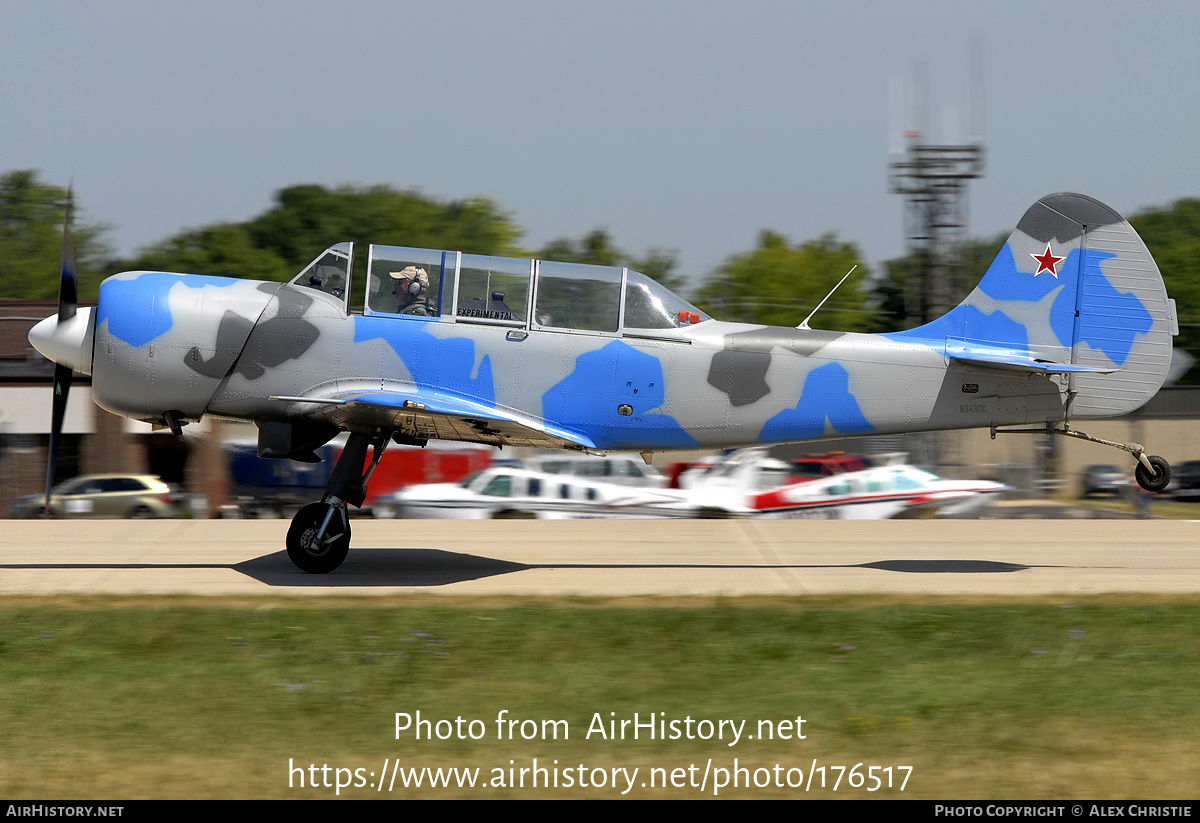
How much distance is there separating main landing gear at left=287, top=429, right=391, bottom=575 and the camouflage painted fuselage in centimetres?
50

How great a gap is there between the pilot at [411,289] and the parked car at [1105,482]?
2394 cm

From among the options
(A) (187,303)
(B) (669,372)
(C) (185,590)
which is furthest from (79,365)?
(B) (669,372)

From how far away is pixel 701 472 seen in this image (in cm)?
2592

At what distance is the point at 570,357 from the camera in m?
11.7

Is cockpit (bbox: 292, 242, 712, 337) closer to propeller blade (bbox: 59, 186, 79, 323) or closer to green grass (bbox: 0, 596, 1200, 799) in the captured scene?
propeller blade (bbox: 59, 186, 79, 323)

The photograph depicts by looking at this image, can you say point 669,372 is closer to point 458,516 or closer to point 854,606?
point 854,606

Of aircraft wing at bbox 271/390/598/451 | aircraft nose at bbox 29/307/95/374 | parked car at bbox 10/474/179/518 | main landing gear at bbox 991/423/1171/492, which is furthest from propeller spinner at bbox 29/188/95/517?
parked car at bbox 10/474/179/518

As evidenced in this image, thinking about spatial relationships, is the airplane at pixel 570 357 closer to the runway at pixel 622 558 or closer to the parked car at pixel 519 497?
the runway at pixel 622 558

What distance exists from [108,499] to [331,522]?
15.9 meters

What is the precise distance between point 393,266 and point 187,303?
2.05 m

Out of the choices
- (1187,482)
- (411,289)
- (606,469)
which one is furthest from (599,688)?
(1187,482)

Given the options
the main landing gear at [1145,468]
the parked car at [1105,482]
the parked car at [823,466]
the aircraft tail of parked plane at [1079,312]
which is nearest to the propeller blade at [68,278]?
the aircraft tail of parked plane at [1079,312]

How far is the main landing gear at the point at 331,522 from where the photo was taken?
11.9 meters

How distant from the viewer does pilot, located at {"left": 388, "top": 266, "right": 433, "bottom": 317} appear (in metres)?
11.7
